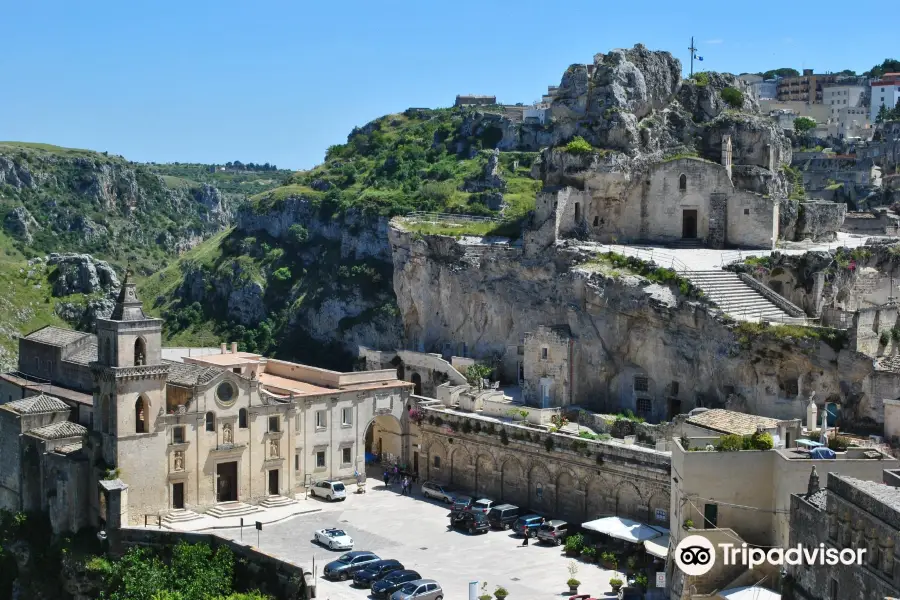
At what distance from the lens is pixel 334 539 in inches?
1817

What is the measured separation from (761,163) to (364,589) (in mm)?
34080

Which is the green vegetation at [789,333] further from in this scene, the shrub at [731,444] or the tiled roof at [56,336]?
the tiled roof at [56,336]

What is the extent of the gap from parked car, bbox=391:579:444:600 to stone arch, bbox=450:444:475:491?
46.7 ft

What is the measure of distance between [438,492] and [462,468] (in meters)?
1.98

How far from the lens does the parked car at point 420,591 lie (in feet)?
130

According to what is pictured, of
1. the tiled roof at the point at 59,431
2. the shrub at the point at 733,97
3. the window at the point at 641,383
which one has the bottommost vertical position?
the tiled roof at the point at 59,431

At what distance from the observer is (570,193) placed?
200 feet

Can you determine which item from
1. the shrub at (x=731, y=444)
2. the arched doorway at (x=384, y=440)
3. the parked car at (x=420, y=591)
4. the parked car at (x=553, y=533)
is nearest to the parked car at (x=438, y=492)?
the arched doorway at (x=384, y=440)

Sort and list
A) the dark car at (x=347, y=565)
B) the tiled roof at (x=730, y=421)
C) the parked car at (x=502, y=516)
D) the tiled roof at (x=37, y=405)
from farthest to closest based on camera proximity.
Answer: the tiled roof at (x=37, y=405) → the parked car at (x=502, y=516) → the tiled roof at (x=730, y=421) → the dark car at (x=347, y=565)

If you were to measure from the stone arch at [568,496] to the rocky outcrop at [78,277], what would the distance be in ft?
276

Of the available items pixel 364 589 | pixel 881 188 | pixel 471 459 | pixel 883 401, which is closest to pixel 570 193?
pixel 471 459

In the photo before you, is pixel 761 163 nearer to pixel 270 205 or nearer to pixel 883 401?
pixel 883 401

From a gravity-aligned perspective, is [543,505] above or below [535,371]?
below

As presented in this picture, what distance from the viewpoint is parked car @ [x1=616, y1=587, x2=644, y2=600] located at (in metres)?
39.2
